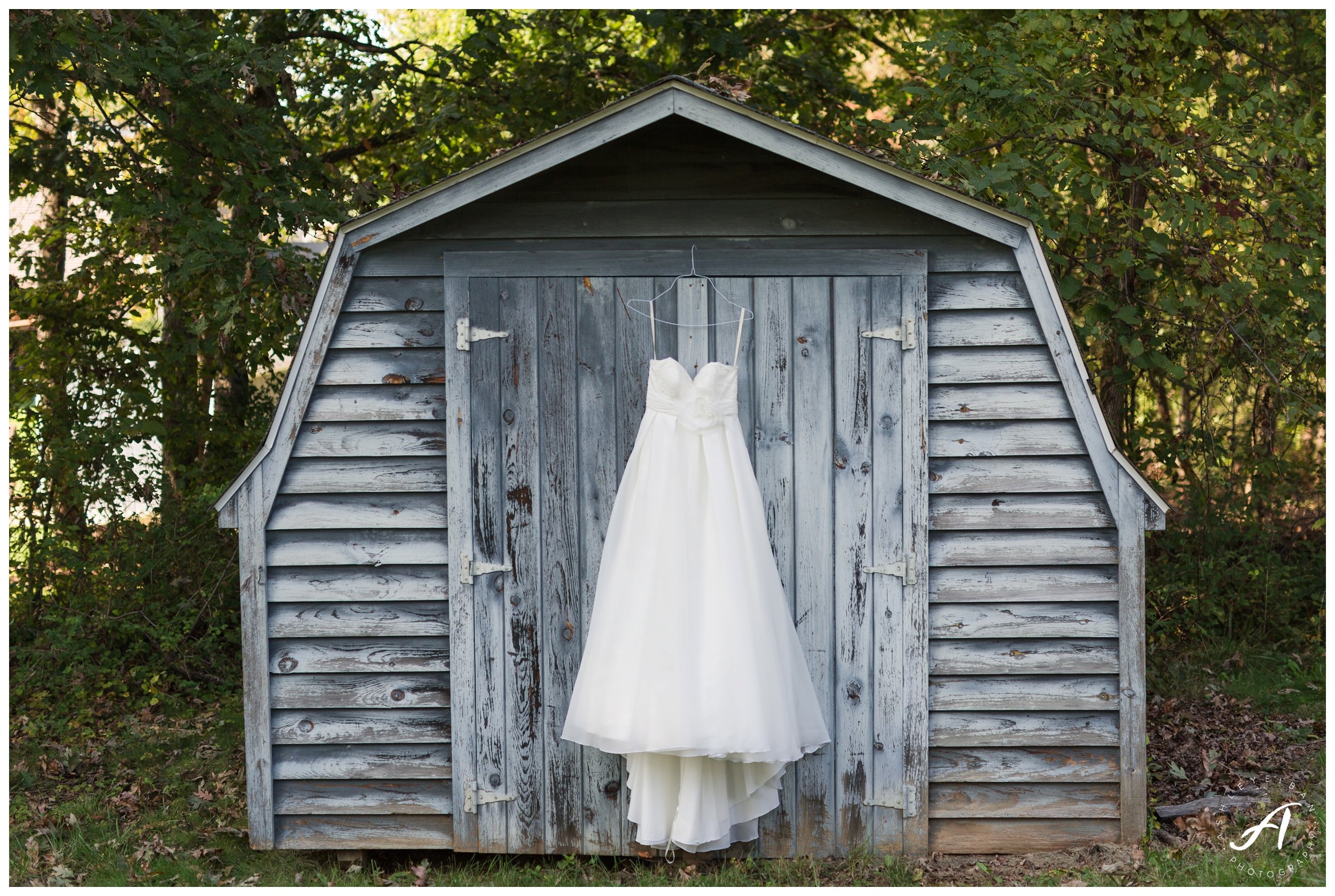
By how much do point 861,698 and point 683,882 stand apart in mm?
973

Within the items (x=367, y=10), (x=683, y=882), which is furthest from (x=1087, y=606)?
(x=367, y=10)

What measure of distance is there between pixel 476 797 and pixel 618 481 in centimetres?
137

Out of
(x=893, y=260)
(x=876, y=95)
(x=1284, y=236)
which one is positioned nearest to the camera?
(x=893, y=260)

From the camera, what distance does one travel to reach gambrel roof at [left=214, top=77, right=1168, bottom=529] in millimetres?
3572

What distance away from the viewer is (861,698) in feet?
12.7

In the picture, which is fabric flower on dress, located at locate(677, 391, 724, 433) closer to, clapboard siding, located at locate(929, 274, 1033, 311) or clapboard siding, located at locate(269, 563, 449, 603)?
clapboard siding, located at locate(929, 274, 1033, 311)

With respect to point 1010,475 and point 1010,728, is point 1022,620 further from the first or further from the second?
point 1010,475

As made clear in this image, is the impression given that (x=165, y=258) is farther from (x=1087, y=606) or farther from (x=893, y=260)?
(x=1087, y=606)

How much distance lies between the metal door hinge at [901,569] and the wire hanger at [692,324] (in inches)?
38.1

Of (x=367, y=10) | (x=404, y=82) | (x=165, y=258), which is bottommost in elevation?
(x=165, y=258)

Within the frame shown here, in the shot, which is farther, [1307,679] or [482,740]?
[1307,679]

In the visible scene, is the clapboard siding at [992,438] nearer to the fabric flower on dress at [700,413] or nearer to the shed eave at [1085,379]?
the shed eave at [1085,379]

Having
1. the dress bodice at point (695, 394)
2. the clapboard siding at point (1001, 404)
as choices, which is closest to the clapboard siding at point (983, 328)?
the clapboard siding at point (1001, 404)

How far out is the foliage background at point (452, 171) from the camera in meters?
5.53
